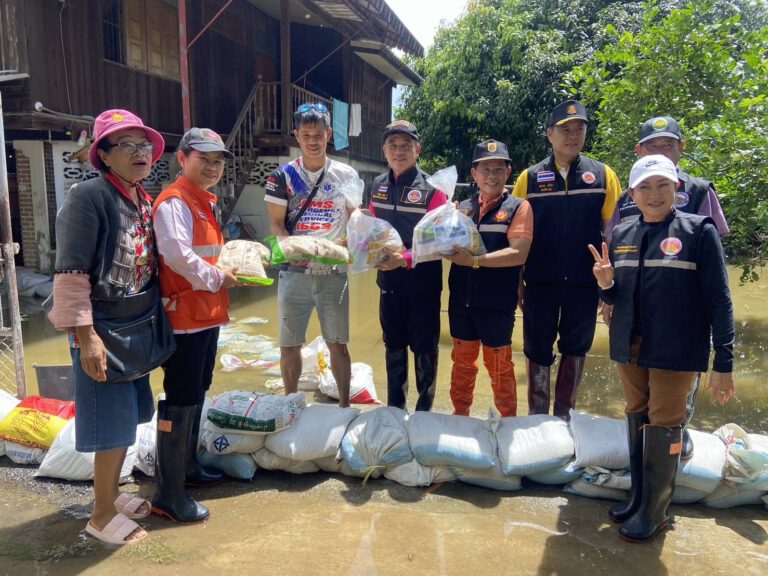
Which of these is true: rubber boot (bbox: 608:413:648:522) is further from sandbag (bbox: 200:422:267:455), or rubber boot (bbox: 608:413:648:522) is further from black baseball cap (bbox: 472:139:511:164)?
sandbag (bbox: 200:422:267:455)

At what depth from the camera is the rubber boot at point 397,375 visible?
3.63 m

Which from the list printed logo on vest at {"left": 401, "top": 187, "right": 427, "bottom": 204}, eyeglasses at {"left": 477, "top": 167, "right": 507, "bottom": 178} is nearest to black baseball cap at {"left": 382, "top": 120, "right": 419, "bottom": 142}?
Result: printed logo on vest at {"left": 401, "top": 187, "right": 427, "bottom": 204}

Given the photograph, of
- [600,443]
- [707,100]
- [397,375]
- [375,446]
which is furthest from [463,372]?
[707,100]

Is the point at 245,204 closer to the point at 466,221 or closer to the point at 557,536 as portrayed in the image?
the point at 466,221

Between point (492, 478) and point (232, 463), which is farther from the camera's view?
point (232, 463)

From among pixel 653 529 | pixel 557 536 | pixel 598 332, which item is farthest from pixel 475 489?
pixel 598 332

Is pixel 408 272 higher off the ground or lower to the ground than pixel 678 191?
lower

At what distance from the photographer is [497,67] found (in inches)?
570

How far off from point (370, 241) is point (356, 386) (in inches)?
62.7

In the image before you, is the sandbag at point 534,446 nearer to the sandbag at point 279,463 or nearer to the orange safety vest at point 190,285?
the sandbag at point 279,463

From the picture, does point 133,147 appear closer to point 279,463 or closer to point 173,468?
point 173,468

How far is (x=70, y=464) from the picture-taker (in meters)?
3.04

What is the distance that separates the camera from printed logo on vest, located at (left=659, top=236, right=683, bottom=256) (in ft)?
8.00

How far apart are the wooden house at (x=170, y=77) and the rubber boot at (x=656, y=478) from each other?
7616 millimetres
